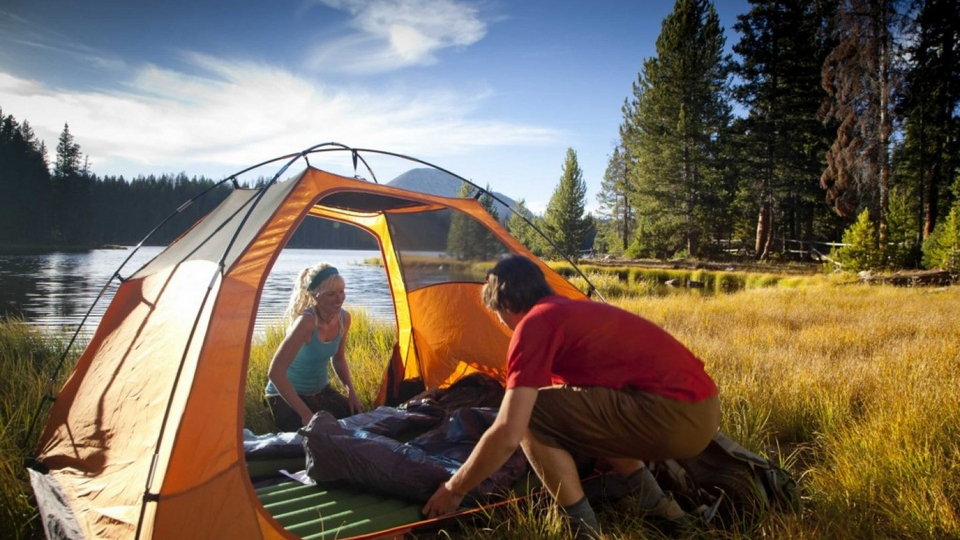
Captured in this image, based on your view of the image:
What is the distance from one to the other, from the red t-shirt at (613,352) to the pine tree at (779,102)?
22061 mm

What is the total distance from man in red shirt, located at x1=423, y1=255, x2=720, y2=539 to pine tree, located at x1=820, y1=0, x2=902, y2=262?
16325 millimetres

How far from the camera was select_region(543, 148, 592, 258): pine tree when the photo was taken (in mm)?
28031

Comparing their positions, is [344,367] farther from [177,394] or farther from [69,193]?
[69,193]

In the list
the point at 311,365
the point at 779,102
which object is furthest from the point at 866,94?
the point at 311,365

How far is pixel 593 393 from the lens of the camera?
2117 mm

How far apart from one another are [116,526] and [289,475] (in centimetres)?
92

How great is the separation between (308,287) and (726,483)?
258 centimetres

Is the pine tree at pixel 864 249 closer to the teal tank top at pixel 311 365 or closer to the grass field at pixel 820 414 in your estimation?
the grass field at pixel 820 414

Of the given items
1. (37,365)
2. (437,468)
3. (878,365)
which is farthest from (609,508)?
(37,365)

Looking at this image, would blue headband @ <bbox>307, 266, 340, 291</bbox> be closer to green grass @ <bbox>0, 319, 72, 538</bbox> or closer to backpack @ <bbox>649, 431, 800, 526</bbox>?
green grass @ <bbox>0, 319, 72, 538</bbox>

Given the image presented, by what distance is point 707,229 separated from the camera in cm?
2269

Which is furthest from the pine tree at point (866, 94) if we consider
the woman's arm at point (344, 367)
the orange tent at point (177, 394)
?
the orange tent at point (177, 394)

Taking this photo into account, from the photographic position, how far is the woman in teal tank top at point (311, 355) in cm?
341

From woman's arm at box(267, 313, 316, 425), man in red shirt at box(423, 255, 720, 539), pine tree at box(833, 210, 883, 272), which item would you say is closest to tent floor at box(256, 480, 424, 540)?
man in red shirt at box(423, 255, 720, 539)
